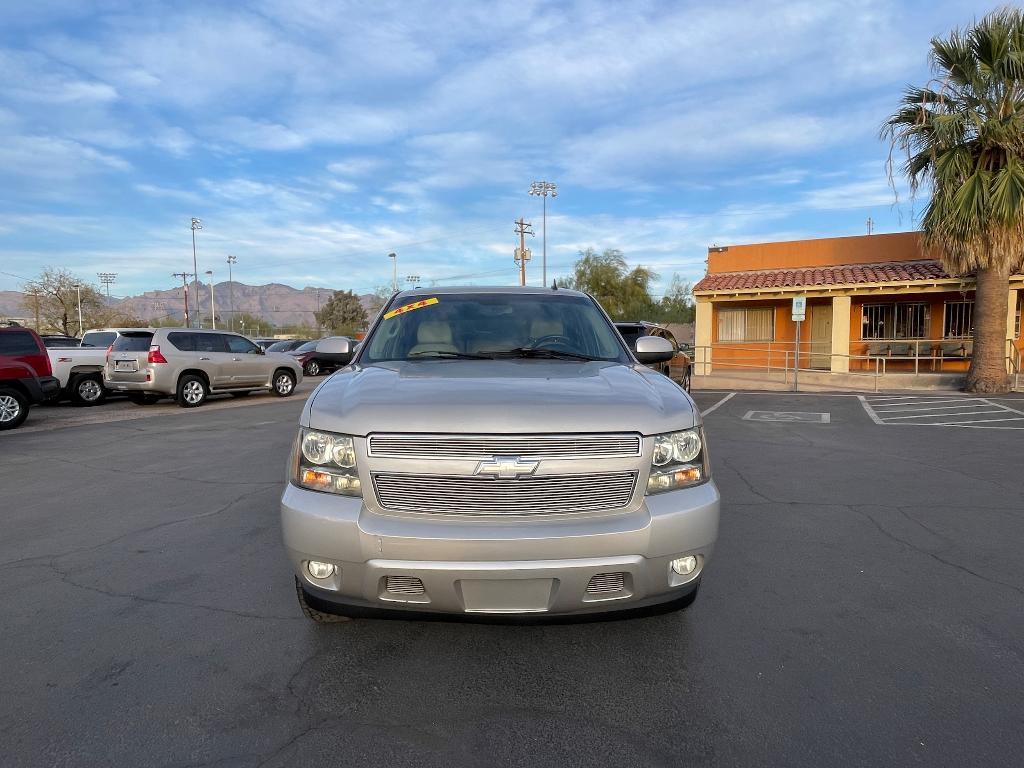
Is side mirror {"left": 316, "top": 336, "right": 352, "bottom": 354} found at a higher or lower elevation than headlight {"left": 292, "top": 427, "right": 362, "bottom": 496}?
higher

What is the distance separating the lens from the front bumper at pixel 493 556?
2.56m

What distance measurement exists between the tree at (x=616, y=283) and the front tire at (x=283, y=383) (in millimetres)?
34701

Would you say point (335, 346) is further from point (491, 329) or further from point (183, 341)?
point (183, 341)

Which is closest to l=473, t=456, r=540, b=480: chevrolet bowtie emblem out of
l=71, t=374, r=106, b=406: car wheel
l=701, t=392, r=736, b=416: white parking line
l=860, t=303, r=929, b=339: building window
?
l=701, t=392, r=736, b=416: white parking line

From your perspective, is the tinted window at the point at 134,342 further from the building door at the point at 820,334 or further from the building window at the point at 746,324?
the building door at the point at 820,334

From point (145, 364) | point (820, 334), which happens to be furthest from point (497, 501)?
point (820, 334)

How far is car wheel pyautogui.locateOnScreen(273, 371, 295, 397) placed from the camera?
16969mm

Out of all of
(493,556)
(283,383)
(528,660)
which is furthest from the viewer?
(283,383)

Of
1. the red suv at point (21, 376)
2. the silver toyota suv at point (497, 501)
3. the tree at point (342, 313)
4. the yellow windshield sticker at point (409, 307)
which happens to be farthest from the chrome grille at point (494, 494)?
the tree at point (342, 313)

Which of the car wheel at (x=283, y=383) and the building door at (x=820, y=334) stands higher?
the building door at (x=820, y=334)

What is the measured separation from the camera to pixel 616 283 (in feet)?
164

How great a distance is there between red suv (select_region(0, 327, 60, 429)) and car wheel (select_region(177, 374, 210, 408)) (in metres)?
2.55

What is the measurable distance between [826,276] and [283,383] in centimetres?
1637

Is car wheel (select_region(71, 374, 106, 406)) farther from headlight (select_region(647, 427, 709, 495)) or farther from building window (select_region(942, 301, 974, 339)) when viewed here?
building window (select_region(942, 301, 974, 339))
